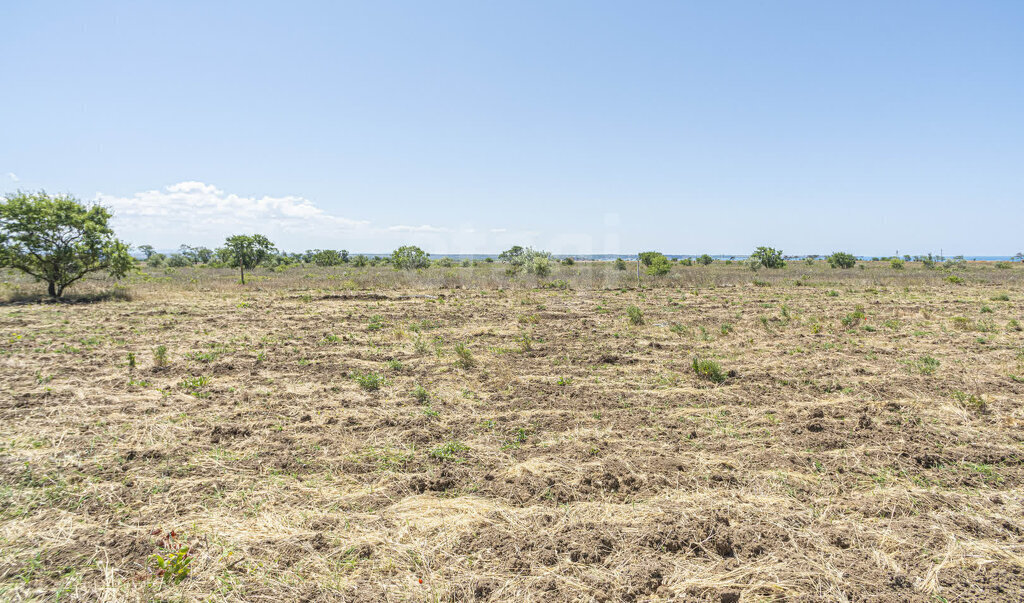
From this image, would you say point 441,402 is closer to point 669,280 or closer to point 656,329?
point 656,329

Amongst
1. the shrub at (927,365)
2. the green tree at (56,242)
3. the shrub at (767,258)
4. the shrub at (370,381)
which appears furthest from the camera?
the shrub at (767,258)

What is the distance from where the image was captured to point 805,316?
14.2m

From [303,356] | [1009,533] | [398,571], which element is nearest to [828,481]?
[1009,533]

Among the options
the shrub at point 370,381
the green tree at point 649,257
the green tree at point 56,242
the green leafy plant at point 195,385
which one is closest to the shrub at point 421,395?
the shrub at point 370,381

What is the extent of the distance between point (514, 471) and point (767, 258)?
154 feet

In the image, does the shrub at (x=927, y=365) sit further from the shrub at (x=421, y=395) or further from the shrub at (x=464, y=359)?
the shrub at (x=421, y=395)

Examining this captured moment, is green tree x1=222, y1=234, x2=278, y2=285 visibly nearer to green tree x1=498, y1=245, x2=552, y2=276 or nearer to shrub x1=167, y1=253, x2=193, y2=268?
green tree x1=498, y1=245, x2=552, y2=276

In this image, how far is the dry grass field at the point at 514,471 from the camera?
2.92m

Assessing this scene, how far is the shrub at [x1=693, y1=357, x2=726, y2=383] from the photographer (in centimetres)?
732

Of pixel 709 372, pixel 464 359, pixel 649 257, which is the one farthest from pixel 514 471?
pixel 649 257

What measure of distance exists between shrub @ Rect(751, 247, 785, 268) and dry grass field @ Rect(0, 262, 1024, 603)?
35262mm

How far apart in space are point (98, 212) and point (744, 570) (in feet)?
98.2

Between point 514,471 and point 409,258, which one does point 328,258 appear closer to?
point 409,258

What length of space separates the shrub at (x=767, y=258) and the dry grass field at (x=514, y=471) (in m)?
35.3
